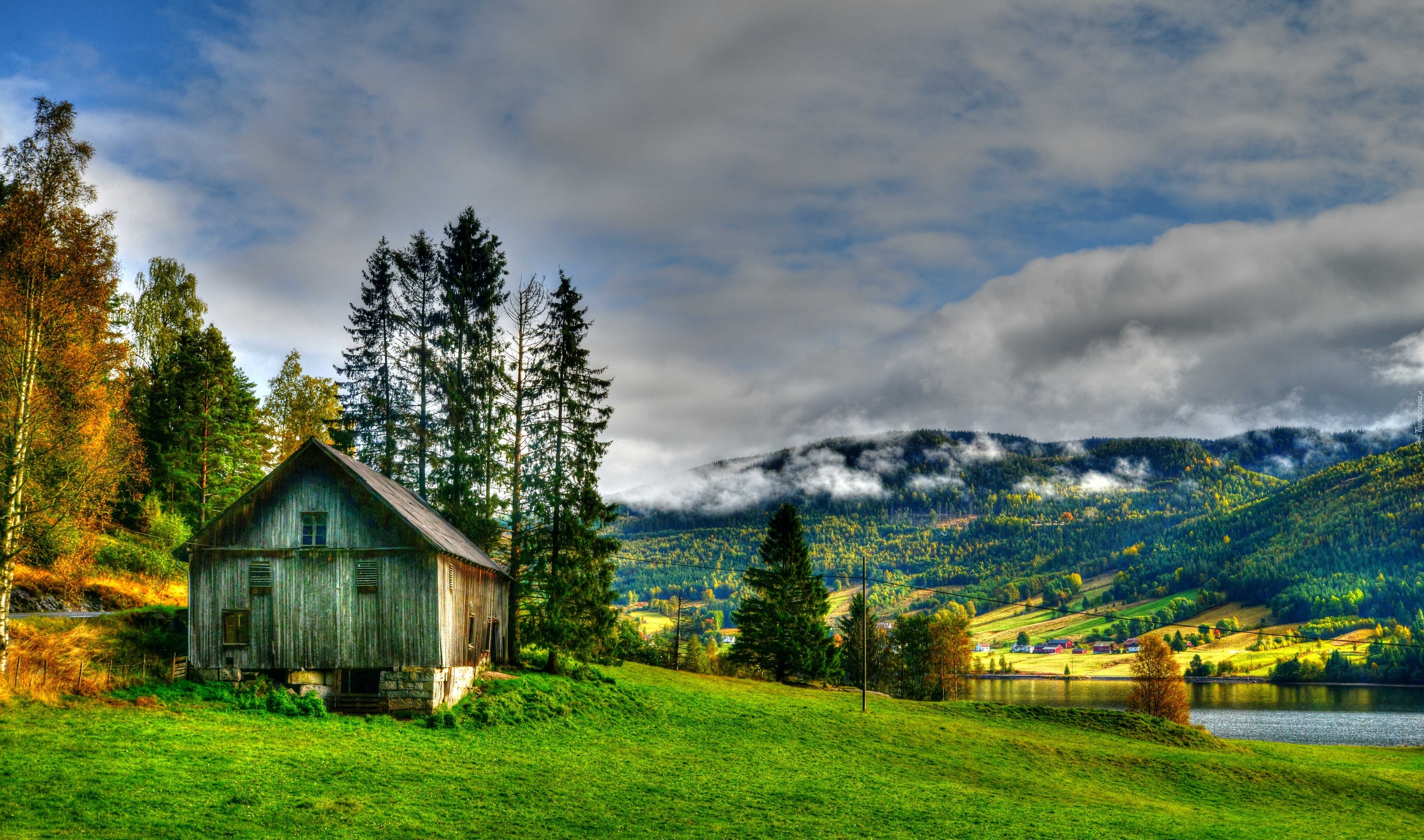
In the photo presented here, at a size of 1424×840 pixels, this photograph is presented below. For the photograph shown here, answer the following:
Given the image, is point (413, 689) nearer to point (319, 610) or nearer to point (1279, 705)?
point (319, 610)

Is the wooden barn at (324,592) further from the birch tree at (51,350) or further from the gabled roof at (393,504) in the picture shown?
the birch tree at (51,350)

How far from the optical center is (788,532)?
2894 inches

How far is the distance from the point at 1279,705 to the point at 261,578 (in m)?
150

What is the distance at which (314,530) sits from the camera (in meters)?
33.9

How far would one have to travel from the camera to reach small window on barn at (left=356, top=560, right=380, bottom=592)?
3353 centimetres

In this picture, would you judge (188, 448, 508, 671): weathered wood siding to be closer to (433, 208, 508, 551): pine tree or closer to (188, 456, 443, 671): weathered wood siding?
(188, 456, 443, 671): weathered wood siding

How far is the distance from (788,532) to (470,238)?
3831cm

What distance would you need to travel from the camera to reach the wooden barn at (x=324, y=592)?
33.0 metres

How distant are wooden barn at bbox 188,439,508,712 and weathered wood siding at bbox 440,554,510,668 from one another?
0.44 ft

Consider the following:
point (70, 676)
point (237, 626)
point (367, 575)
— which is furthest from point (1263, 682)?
point (70, 676)

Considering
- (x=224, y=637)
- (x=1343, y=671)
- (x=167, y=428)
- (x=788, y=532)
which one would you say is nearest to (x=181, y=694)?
(x=224, y=637)

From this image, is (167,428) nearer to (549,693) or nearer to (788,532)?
(549,693)

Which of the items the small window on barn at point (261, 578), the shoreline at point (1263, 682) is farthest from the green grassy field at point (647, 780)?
the shoreline at point (1263, 682)

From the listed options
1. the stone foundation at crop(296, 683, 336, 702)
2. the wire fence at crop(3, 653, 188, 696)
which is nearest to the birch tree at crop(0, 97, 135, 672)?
the wire fence at crop(3, 653, 188, 696)
